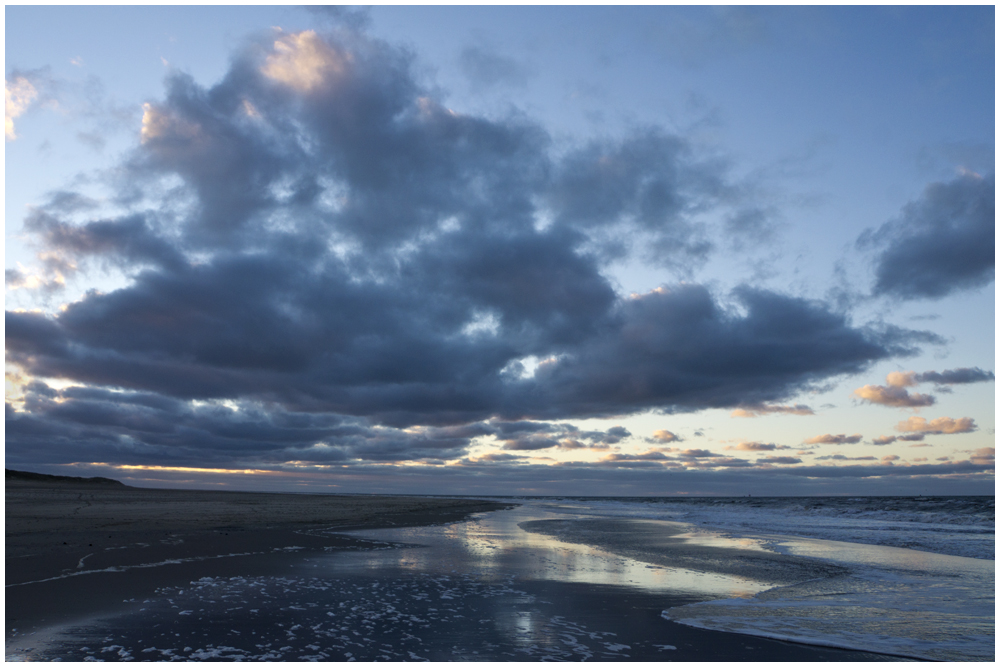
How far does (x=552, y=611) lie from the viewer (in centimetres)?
1095

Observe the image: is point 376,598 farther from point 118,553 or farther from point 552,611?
point 118,553

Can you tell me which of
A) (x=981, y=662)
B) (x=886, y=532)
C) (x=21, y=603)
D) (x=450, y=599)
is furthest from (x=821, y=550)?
(x=21, y=603)

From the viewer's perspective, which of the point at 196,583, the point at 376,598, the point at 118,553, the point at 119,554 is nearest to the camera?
the point at 376,598

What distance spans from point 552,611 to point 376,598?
367 centimetres

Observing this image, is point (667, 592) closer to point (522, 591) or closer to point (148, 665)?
point (522, 591)

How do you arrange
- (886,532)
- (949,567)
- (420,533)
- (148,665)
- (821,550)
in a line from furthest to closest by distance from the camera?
(886,532), (420,533), (821,550), (949,567), (148,665)

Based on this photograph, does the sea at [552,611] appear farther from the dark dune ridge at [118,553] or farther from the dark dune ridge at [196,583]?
the dark dune ridge at [118,553]

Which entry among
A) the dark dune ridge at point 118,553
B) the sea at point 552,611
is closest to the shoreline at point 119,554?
the dark dune ridge at point 118,553

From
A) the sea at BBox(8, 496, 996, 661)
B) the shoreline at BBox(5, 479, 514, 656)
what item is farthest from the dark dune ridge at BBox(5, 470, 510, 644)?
the sea at BBox(8, 496, 996, 661)

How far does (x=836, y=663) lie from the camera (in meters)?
8.30

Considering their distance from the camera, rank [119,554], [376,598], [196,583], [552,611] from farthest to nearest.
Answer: [119,554], [196,583], [376,598], [552,611]

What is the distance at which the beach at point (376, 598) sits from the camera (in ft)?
28.1

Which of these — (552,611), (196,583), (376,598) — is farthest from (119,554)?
(552,611)

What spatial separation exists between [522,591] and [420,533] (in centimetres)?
1582
